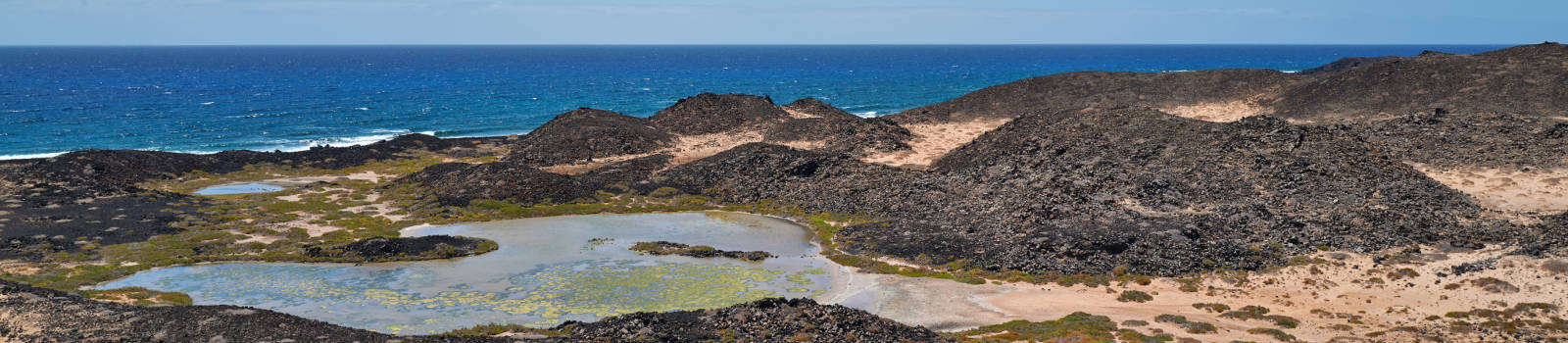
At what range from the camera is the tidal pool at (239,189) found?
60.1 m

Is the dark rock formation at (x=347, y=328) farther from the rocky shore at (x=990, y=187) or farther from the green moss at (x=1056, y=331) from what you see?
the green moss at (x=1056, y=331)

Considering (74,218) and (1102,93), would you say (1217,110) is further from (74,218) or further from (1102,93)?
(74,218)

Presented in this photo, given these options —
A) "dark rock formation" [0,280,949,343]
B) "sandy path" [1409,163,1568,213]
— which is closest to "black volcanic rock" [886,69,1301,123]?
"sandy path" [1409,163,1568,213]

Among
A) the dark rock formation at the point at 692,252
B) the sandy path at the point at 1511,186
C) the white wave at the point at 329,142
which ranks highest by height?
the sandy path at the point at 1511,186

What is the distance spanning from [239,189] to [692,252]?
3612 cm

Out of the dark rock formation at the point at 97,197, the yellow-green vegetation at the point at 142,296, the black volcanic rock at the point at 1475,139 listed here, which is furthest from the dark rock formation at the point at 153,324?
the black volcanic rock at the point at 1475,139

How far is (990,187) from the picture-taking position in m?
51.7

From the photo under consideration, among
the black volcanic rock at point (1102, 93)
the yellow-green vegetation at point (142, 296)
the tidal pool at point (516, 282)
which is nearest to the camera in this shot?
the tidal pool at point (516, 282)

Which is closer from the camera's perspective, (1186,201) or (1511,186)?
(1186,201)

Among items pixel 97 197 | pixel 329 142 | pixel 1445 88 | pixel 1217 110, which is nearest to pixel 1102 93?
pixel 1217 110

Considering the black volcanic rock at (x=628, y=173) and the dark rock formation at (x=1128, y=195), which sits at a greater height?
the dark rock formation at (x=1128, y=195)

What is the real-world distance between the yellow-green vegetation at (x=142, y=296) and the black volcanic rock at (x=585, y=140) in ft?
117

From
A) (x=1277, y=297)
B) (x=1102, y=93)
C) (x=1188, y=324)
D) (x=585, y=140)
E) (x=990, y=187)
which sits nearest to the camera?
(x=1188, y=324)

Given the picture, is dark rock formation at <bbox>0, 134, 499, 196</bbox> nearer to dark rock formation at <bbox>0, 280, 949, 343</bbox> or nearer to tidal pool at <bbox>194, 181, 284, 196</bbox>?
tidal pool at <bbox>194, 181, 284, 196</bbox>
